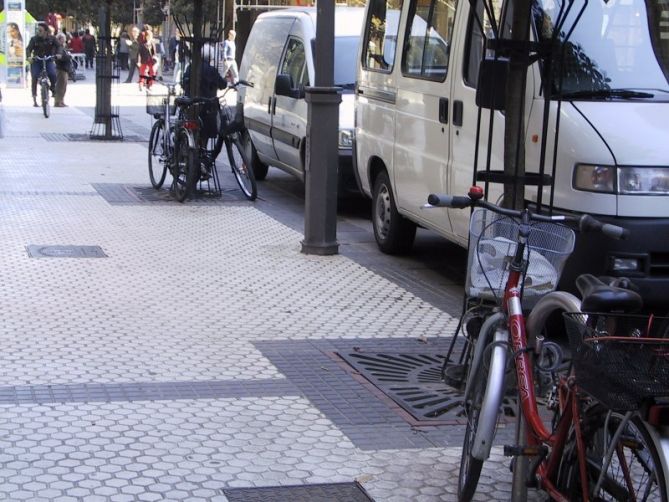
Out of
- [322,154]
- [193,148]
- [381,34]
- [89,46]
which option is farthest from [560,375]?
[89,46]

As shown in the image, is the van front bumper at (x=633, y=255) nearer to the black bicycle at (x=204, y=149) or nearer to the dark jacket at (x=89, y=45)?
the black bicycle at (x=204, y=149)

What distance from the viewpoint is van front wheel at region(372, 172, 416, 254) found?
33.9ft

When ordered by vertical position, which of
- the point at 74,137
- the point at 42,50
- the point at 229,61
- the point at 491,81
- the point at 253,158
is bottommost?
the point at 74,137

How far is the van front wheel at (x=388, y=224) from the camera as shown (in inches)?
407

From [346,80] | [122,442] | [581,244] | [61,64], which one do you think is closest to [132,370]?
[122,442]

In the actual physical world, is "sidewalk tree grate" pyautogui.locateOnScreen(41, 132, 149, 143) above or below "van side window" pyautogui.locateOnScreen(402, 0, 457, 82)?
below

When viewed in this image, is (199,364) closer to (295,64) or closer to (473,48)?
(473,48)

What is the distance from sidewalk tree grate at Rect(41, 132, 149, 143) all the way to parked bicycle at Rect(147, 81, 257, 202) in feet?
20.0

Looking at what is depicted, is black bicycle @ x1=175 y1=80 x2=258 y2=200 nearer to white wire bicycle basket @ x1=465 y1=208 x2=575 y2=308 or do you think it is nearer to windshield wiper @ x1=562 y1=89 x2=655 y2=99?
windshield wiper @ x1=562 y1=89 x2=655 y2=99

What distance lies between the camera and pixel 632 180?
710 centimetres

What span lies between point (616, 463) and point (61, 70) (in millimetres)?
25048

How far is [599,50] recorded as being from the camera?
773 cm

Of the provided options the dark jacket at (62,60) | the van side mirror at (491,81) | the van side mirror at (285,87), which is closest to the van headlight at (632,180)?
the van side mirror at (491,81)

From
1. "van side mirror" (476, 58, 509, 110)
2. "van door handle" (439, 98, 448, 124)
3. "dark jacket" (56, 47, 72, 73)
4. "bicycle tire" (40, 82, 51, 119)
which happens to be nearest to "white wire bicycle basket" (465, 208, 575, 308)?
"van side mirror" (476, 58, 509, 110)
